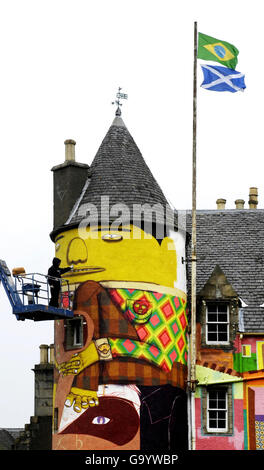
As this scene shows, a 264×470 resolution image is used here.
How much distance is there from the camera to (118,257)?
41.7 m

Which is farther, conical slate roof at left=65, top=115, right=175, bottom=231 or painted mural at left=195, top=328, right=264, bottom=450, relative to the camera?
conical slate roof at left=65, top=115, right=175, bottom=231

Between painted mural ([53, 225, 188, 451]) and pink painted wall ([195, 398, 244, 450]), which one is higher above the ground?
painted mural ([53, 225, 188, 451])

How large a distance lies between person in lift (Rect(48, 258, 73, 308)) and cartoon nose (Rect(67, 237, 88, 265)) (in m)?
0.37

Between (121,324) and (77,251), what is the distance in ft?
9.96

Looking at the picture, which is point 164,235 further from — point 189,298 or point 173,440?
point 173,440

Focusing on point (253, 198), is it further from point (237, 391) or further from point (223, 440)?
point (223, 440)

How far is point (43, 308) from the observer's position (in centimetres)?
3969

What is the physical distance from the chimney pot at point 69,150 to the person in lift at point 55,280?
4326 mm

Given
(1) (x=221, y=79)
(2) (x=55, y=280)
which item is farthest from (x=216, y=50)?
(2) (x=55, y=280)

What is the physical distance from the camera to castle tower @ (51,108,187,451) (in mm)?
40531

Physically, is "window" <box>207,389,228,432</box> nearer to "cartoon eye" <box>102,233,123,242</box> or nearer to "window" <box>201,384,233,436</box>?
"window" <box>201,384,233,436</box>

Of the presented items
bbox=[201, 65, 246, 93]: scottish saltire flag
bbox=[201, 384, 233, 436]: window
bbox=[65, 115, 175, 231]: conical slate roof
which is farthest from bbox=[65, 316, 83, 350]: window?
bbox=[201, 65, 246, 93]: scottish saltire flag

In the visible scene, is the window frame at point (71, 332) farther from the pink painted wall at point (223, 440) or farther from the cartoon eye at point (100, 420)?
the pink painted wall at point (223, 440)

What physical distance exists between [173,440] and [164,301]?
15.4 feet
